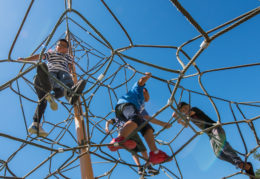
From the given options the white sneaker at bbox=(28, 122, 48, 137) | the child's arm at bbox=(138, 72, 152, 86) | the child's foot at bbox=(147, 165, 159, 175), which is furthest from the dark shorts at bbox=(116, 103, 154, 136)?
the white sneaker at bbox=(28, 122, 48, 137)

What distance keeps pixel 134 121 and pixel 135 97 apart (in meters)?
0.36

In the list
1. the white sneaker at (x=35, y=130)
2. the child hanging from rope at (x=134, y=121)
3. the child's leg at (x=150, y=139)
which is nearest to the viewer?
the child hanging from rope at (x=134, y=121)

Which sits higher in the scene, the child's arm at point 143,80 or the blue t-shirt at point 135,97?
the child's arm at point 143,80

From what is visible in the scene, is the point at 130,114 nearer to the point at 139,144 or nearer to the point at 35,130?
the point at 139,144

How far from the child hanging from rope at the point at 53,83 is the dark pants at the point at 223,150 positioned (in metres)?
1.78

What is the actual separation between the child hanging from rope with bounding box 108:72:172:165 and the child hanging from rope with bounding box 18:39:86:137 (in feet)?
→ 1.64

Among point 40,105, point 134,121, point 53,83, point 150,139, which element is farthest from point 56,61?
point 150,139

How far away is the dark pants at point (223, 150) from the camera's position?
323 centimetres

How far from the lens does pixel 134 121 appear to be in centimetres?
265

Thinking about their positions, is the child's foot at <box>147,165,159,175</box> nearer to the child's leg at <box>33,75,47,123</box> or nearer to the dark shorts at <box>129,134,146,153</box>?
the dark shorts at <box>129,134,146,153</box>

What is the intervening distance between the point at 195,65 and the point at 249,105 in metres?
1.06

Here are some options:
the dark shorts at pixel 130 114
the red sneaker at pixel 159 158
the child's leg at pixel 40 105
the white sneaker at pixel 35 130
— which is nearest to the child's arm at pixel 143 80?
the dark shorts at pixel 130 114

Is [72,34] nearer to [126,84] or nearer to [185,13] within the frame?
[126,84]

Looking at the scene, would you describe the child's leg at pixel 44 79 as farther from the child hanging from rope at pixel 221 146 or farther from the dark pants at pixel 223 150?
the dark pants at pixel 223 150
